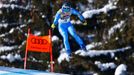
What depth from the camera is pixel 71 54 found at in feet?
32.5

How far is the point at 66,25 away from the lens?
948 centimetres

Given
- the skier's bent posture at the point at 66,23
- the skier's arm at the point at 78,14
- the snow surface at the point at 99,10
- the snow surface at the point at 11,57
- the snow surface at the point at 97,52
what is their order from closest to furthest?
the skier's bent posture at the point at 66,23
the skier's arm at the point at 78,14
the snow surface at the point at 97,52
the snow surface at the point at 99,10
the snow surface at the point at 11,57

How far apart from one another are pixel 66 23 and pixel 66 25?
6 centimetres

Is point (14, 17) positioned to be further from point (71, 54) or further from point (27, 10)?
point (71, 54)

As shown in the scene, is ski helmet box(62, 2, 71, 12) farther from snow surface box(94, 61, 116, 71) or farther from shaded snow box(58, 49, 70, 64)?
Result: snow surface box(94, 61, 116, 71)

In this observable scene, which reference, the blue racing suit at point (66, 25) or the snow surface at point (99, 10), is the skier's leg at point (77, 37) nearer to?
the blue racing suit at point (66, 25)

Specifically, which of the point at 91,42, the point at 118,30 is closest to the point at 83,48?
the point at 91,42

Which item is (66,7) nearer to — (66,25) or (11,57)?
(66,25)

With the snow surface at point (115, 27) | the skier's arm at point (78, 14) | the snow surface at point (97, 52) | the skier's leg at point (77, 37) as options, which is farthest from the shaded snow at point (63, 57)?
the snow surface at point (115, 27)

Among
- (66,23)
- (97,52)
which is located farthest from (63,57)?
(66,23)

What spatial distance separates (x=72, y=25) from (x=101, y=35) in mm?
779

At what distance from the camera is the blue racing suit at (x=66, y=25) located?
30.8 feet

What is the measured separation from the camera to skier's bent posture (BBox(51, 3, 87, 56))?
9.38 meters

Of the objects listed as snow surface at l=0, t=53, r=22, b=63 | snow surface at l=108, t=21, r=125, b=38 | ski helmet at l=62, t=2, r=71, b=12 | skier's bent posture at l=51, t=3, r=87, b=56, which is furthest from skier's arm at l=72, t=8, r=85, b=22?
snow surface at l=0, t=53, r=22, b=63
